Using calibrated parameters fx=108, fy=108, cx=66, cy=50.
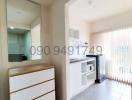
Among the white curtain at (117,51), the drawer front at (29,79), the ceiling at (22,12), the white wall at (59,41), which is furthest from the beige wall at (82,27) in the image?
the drawer front at (29,79)

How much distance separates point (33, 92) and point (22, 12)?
1511 mm

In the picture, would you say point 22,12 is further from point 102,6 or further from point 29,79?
point 102,6

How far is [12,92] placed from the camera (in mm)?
1507

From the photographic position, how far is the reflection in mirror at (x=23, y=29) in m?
1.89

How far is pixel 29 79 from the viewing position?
66.7 inches

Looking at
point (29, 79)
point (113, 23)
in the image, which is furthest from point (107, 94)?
point (113, 23)

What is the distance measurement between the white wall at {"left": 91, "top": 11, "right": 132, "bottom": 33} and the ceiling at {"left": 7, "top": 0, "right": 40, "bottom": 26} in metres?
2.59

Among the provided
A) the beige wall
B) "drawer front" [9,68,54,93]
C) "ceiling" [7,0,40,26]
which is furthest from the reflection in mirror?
the beige wall

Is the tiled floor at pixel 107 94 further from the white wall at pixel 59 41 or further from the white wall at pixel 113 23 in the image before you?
the white wall at pixel 113 23

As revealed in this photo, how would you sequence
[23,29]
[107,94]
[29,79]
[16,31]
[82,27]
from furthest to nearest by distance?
1. [82,27]
2. [107,94]
3. [23,29]
4. [16,31]
5. [29,79]

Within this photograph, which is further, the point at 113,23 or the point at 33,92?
the point at 113,23

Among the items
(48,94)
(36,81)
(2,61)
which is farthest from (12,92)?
(48,94)

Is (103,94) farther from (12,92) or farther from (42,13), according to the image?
(42,13)

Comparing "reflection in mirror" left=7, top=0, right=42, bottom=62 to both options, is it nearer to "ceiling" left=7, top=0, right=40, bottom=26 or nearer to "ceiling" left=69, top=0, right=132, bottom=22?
"ceiling" left=7, top=0, right=40, bottom=26
